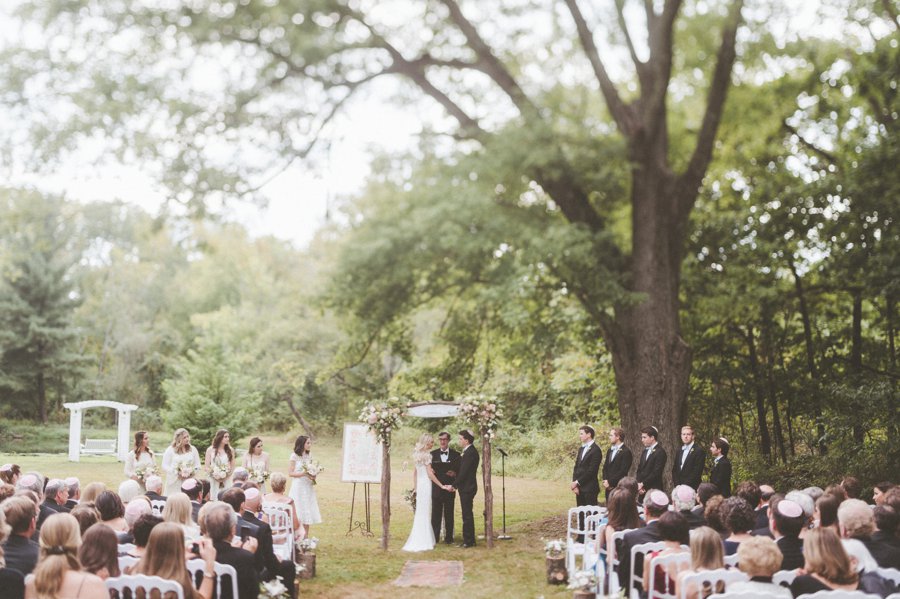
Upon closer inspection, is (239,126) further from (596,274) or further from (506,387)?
(506,387)

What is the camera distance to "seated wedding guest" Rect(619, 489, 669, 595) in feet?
18.5

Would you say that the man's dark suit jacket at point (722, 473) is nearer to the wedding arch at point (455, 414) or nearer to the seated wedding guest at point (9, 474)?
the wedding arch at point (455, 414)

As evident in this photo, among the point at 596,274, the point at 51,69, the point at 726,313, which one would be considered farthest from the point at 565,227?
the point at 51,69

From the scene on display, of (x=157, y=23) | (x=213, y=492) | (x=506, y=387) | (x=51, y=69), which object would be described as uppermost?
(x=157, y=23)

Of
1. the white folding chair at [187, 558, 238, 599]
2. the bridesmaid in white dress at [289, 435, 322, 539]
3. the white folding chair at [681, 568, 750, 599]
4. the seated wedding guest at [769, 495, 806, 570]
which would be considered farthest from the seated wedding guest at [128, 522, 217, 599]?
the bridesmaid in white dress at [289, 435, 322, 539]

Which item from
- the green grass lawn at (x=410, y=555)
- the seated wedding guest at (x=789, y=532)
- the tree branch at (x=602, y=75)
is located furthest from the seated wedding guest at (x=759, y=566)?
the tree branch at (x=602, y=75)

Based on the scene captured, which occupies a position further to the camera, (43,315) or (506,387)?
(43,315)

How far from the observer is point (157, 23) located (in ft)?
37.0

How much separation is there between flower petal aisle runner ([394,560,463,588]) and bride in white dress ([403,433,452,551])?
826mm

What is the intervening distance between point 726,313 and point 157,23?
10.1 meters

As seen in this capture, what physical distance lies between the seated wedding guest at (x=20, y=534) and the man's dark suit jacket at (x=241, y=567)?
1146mm

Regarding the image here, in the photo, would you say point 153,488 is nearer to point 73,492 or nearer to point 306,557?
point 73,492

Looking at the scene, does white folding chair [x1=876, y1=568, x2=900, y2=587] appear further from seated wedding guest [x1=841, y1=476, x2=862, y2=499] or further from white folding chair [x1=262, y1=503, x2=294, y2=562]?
white folding chair [x1=262, y1=503, x2=294, y2=562]

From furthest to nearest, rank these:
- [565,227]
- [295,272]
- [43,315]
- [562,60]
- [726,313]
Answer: [295,272]
[43,315]
[562,60]
[726,313]
[565,227]
